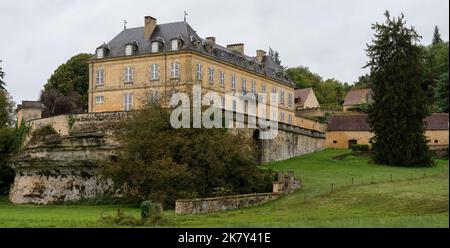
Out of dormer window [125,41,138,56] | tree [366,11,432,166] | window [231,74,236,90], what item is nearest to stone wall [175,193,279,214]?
tree [366,11,432,166]

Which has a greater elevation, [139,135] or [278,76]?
[278,76]

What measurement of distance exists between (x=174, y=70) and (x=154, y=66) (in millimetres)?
1914

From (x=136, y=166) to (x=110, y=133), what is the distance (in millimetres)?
8835

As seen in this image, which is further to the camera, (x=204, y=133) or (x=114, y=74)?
(x=114, y=74)

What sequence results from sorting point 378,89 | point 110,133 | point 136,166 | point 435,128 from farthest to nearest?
point 435,128, point 378,89, point 110,133, point 136,166

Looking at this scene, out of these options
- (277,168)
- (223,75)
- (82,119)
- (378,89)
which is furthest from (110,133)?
(378,89)

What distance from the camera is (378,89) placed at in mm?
50312

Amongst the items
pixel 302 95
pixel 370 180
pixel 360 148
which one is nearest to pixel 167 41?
pixel 360 148

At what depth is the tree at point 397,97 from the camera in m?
48.7

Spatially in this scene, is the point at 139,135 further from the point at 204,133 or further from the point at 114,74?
the point at 114,74

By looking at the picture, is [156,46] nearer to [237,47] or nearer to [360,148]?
[237,47]

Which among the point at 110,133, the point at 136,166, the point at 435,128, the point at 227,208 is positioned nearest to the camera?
the point at 227,208

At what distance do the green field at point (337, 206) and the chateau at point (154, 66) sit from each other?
9.91 meters

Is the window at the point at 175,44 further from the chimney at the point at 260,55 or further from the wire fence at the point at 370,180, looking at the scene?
the wire fence at the point at 370,180
